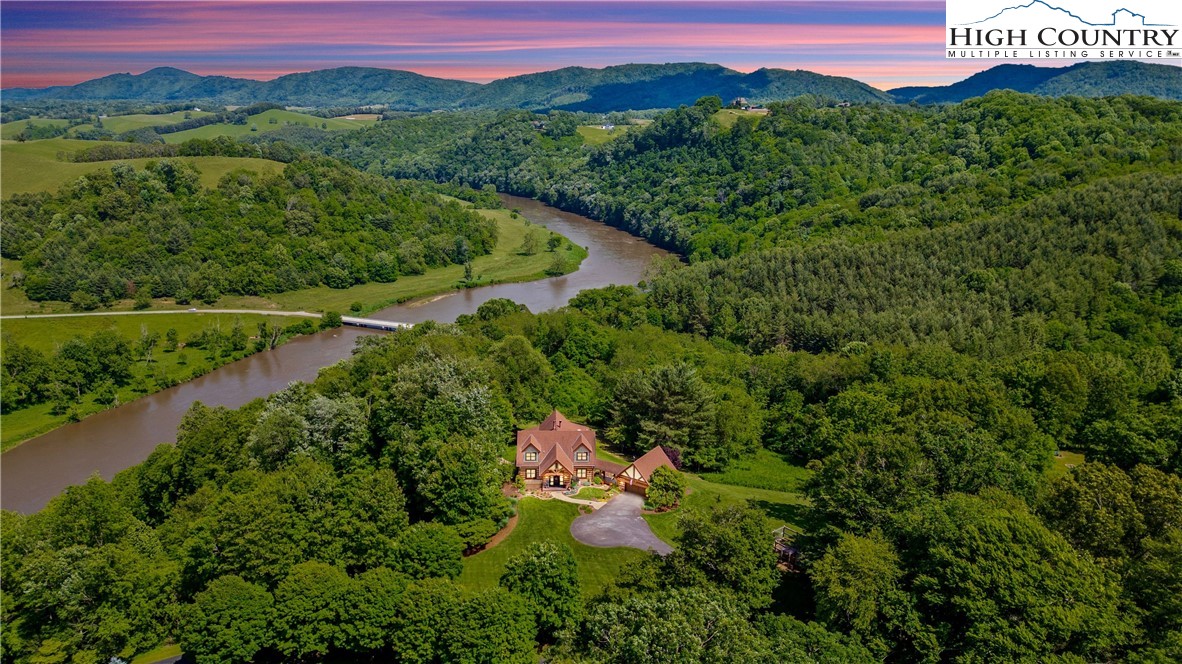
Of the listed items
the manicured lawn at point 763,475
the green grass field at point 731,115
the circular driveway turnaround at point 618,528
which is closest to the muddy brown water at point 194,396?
the circular driveway turnaround at point 618,528

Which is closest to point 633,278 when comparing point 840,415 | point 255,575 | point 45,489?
point 840,415

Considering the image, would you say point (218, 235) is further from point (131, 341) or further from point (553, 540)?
point (553, 540)

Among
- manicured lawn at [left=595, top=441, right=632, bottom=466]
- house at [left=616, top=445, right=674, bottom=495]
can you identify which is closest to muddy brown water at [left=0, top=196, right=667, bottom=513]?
manicured lawn at [left=595, top=441, right=632, bottom=466]

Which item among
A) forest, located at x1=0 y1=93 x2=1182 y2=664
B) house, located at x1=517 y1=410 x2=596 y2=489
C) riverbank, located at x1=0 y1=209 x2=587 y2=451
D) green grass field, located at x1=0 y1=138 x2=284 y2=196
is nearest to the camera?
forest, located at x1=0 y1=93 x2=1182 y2=664

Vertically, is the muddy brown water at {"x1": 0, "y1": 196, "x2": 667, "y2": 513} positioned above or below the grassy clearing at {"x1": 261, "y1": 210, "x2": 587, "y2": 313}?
below

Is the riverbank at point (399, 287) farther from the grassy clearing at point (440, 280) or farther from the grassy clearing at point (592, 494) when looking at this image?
the grassy clearing at point (592, 494)

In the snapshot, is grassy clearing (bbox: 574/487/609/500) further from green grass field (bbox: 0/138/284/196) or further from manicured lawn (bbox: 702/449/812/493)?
green grass field (bbox: 0/138/284/196)

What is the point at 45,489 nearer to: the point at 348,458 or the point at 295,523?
the point at 348,458
